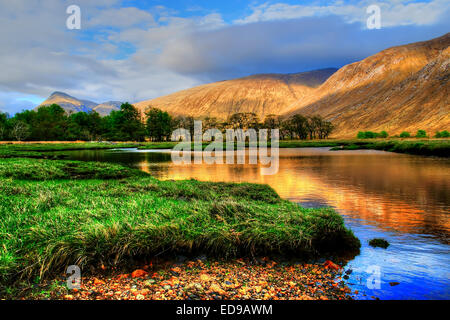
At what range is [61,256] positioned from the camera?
5941 millimetres

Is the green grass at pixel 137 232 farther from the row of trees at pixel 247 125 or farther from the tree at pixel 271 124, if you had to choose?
the tree at pixel 271 124

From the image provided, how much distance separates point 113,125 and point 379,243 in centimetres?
12103

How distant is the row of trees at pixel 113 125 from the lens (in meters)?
98.0

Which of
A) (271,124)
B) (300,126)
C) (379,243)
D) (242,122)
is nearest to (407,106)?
(300,126)

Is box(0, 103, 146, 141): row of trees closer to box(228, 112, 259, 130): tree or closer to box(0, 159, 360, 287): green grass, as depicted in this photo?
box(228, 112, 259, 130): tree

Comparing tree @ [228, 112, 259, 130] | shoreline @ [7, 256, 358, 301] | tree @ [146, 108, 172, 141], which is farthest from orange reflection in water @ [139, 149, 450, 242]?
tree @ [228, 112, 259, 130]

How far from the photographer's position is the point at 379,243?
8391 mm


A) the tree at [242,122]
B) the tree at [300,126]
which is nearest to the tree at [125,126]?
the tree at [242,122]

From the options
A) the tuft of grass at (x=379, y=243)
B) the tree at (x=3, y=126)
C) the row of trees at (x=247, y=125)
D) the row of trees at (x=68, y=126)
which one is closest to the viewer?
the tuft of grass at (x=379, y=243)

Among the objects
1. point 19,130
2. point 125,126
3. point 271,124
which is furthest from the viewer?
point 271,124

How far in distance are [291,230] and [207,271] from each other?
259 cm

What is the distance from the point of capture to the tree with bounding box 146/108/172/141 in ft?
414

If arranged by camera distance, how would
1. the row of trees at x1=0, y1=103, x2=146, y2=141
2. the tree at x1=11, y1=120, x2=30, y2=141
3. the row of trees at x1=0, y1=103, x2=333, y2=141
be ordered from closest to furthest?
the tree at x1=11, y1=120, x2=30, y2=141, the row of trees at x1=0, y1=103, x2=146, y2=141, the row of trees at x1=0, y1=103, x2=333, y2=141

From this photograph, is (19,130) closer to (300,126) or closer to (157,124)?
(157,124)
